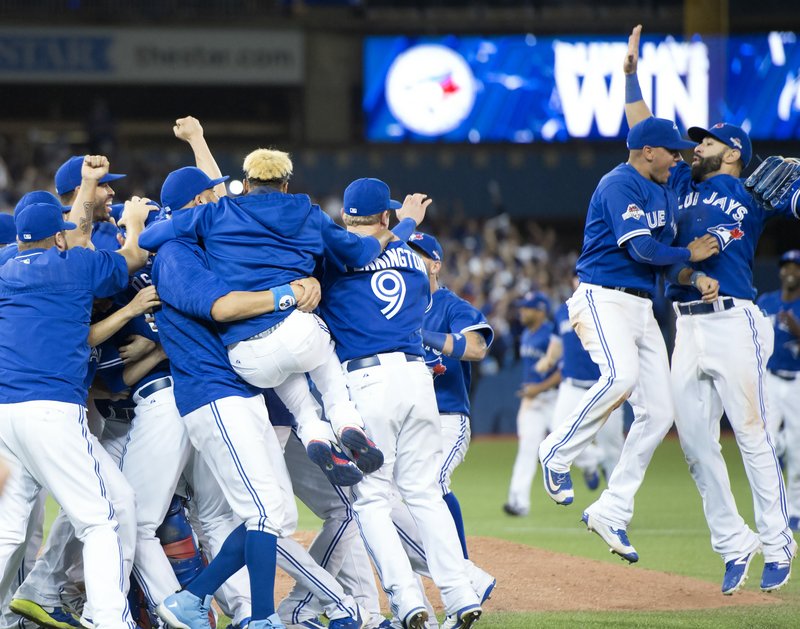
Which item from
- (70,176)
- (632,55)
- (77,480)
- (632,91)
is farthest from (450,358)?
(77,480)

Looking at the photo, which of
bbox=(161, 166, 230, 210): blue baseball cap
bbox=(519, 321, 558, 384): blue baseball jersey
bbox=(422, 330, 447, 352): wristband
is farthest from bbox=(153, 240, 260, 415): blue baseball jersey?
bbox=(519, 321, 558, 384): blue baseball jersey

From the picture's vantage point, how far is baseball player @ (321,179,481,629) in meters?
5.94

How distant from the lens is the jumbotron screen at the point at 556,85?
78.1 ft

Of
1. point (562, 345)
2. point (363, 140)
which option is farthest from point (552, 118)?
point (562, 345)

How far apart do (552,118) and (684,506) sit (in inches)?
527

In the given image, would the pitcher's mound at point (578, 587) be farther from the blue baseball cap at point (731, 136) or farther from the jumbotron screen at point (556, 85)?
the jumbotron screen at point (556, 85)

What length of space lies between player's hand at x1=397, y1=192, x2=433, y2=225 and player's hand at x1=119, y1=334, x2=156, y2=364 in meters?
1.65

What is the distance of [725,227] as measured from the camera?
7.29m

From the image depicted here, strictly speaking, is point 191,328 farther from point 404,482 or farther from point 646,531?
point 646,531

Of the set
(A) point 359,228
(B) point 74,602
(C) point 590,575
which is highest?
(A) point 359,228

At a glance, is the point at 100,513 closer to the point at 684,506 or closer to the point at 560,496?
the point at 560,496

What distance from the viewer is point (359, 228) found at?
21.1 feet

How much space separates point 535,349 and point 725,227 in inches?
218

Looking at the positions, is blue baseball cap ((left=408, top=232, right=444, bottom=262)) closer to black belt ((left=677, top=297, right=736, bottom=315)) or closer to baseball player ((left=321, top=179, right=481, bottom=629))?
baseball player ((left=321, top=179, right=481, bottom=629))
